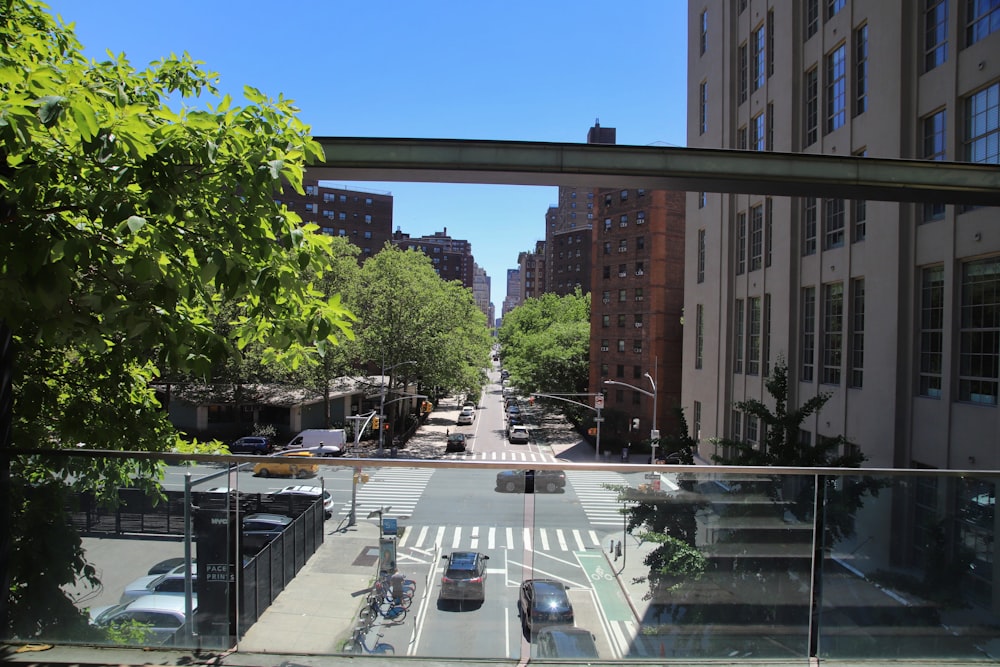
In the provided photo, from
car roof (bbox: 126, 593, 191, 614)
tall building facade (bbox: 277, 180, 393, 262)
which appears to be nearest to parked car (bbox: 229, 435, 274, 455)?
car roof (bbox: 126, 593, 191, 614)

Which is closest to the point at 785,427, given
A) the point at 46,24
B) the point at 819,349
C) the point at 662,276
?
the point at 819,349

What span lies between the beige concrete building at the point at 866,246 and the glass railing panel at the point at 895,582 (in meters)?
12.0

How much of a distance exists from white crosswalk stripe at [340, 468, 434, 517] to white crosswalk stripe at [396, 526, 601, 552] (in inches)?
→ 6.8

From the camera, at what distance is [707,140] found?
107 ft

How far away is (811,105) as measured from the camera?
75.6ft

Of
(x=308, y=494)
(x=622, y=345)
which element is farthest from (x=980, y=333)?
(x=622, y=345)

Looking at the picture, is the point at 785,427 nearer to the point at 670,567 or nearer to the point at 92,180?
the point at 670,567

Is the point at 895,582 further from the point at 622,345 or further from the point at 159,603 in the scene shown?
the point at 622,345

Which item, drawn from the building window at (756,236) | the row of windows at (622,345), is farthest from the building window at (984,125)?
the row of windows at (622,345)

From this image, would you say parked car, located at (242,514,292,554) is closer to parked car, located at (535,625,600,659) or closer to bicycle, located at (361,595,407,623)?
bicycle, located at (361,595,407,623)

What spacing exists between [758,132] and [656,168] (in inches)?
916

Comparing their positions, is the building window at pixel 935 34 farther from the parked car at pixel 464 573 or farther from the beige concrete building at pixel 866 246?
the parked car at pixel 464 573

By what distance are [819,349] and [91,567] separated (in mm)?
22379

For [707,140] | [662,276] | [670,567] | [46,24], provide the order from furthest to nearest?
[662,276], [707,140], [46,24], [670,567]
